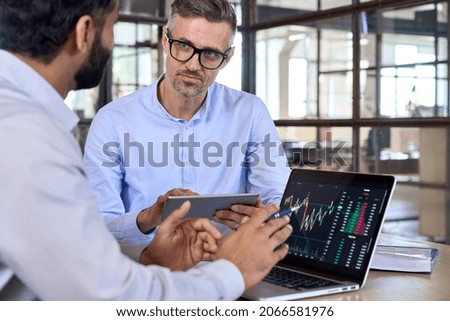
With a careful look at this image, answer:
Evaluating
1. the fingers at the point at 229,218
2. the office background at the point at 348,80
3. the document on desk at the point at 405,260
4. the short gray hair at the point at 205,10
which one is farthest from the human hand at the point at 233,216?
the office background at the point at 348,80

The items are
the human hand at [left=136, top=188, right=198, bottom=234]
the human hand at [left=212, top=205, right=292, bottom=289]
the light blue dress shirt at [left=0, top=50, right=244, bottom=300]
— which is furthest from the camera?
the human hand at [left=136, top=188, right=198, bottom=234]

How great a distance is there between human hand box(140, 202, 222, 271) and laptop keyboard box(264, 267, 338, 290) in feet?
0.59

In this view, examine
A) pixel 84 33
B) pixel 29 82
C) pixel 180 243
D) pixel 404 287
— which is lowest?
pixel 404 287

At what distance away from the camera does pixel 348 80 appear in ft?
12.9

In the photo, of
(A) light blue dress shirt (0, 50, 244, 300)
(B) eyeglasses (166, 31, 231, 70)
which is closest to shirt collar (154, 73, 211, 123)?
(B) eyeglasses (166, 31, 231, 70)

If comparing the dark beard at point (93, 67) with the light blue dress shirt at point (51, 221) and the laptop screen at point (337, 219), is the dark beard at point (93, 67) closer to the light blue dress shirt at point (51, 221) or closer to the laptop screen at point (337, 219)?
the light blue dress shirt at point (51, 221)

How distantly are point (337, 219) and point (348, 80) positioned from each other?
2447mm

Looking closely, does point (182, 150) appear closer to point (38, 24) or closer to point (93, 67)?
point (93, 67)

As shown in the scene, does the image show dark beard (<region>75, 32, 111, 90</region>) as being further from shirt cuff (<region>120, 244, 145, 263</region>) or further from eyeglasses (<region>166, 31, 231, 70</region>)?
eyeglasses (<region>166, 31, 231, 70</region>)

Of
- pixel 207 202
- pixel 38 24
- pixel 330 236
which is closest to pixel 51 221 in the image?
pixel 38 24

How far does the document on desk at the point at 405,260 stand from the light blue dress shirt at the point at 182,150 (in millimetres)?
738

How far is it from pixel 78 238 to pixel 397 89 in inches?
114

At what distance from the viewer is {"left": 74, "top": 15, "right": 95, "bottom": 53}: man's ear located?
1268mm
